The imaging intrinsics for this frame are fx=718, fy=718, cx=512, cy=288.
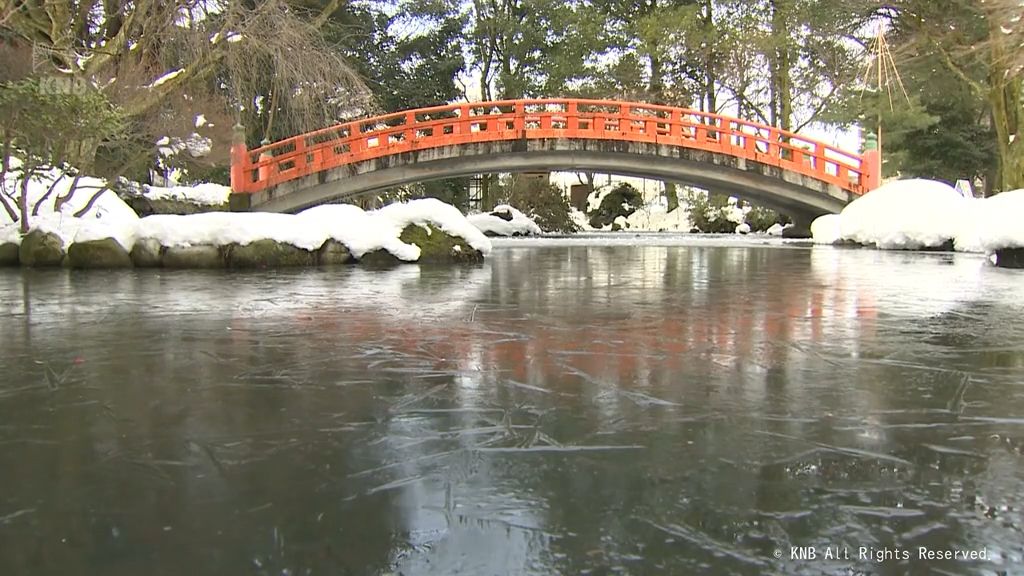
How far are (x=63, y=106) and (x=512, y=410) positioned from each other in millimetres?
6985

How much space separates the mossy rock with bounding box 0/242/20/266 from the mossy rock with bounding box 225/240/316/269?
2648 mm

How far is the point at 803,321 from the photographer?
14.1 feet

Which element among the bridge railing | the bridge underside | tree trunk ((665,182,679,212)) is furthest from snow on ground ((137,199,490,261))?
tree trunk ((665,182,679,212))

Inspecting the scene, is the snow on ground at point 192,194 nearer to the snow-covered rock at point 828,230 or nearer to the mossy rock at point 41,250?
the mossy rock at point 41,250

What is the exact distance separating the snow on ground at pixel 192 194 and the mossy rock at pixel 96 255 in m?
6.28

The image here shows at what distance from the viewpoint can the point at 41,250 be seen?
27.8 ft

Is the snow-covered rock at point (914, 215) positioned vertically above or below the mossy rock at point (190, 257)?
above

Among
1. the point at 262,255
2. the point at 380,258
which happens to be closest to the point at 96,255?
the point at 262,255

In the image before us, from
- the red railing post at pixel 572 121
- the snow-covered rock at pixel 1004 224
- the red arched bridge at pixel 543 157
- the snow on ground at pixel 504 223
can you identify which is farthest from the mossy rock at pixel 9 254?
the snow on ground at pixel 504 223

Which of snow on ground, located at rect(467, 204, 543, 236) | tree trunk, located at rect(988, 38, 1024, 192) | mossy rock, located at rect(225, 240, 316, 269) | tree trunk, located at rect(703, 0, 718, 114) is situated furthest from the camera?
snow on ground, located at rect(467, 204, 543, 236)

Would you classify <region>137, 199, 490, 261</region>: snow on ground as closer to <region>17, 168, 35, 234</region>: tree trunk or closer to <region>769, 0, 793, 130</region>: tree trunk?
<region>17, 168, 35, 234</region>: tree trunk

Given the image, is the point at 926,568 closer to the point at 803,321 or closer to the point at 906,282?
the point at 803,321

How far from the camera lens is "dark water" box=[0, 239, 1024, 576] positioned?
1411 millimetres

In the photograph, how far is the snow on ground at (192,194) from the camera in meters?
14.6
